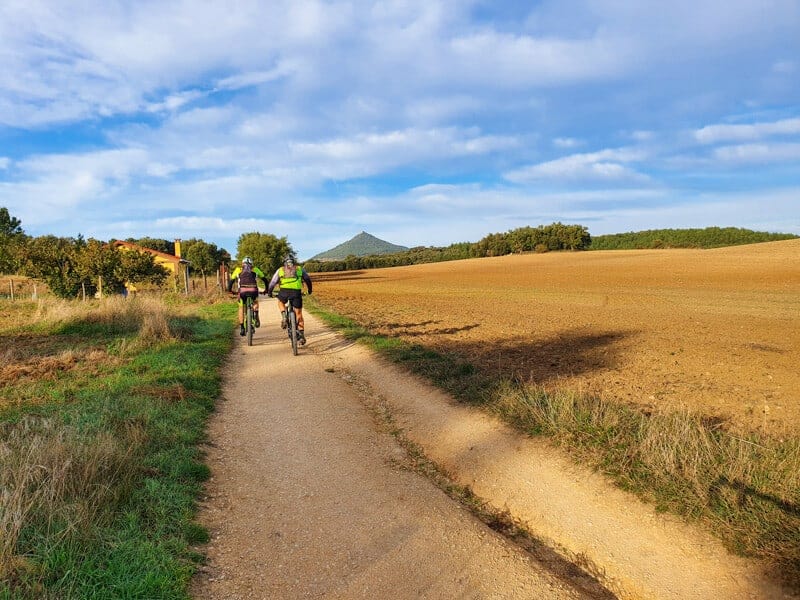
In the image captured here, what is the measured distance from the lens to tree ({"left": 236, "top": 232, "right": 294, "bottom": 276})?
2547 inches

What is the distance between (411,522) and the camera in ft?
14.2

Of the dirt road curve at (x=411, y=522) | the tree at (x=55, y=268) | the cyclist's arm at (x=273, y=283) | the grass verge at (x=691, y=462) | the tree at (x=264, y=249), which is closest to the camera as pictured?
the dirt road curve at (x=411, y=522)

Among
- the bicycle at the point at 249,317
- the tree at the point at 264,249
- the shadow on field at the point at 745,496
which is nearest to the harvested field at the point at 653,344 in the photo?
the shadow on field at the point at 745,496

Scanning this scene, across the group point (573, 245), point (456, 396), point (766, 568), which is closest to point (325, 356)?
point (456, 396)

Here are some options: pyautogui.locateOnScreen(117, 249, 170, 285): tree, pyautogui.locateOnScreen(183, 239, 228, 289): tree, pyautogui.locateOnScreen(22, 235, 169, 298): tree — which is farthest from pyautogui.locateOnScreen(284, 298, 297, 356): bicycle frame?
pyautogui.locateOnScreen(183, 239, 228, 289): tree

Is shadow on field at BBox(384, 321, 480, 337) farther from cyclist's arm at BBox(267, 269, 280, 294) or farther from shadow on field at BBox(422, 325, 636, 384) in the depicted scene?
cyclist's arm at BBox(267, 269, 280, 294)

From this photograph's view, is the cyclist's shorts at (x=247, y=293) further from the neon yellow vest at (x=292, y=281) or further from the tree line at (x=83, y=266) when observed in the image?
the tree line at (x=83, y=266)

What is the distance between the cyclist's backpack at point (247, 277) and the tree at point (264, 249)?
171 ft

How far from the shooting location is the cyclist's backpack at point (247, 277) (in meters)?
13.2

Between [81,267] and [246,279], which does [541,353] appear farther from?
[81,267]

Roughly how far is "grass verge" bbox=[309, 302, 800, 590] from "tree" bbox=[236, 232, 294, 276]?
198 ft

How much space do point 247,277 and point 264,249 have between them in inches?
2164

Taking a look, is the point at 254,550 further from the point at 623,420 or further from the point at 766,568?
the point at 623,420

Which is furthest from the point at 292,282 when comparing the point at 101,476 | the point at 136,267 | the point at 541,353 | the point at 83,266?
the point at 136,267
